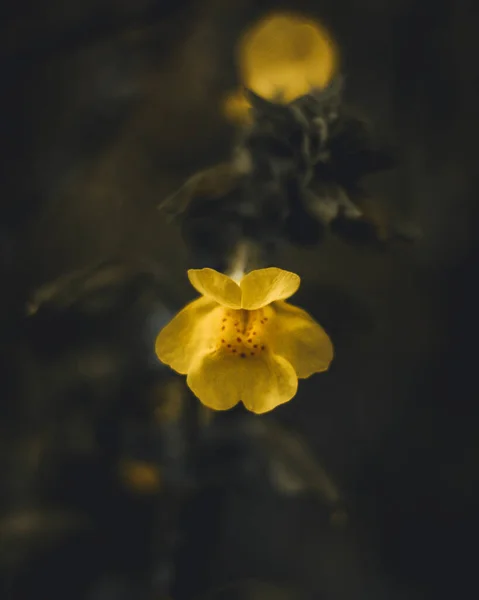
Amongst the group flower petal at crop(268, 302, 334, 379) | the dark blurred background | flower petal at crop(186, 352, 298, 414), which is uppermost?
the dark blurred background

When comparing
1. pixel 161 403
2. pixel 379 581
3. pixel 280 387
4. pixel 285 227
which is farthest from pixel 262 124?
pixel 379 581

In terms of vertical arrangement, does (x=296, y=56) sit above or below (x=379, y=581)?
above

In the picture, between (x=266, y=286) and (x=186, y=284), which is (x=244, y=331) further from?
(x=186, y=284)

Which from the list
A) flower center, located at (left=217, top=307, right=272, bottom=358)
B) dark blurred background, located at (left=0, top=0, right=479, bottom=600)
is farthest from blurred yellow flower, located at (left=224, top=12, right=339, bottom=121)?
flower center, located at (left=217, top=307, right=272, bottom=358)

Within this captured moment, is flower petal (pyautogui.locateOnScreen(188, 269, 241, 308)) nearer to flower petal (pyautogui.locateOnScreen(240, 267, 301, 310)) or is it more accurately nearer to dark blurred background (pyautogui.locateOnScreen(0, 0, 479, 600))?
flower petal (pyautogui.locateOnScreen(240, 267, 301, 310))

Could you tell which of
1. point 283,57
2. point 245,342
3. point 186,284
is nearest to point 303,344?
point 245,342

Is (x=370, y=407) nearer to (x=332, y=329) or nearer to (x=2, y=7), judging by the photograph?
(x=332, y=329)

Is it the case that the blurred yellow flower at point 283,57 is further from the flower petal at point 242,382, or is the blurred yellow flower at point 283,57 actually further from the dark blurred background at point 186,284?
the flower petal at point 242,382


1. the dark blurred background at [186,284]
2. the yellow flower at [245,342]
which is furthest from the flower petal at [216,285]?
the dark blurred background at [186,284]
